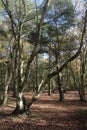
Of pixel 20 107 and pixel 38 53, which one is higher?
pixel 38 53

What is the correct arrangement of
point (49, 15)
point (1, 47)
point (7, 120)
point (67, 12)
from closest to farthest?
point (7, 120), point (67, 12), point (49, 15), point (1, 47)

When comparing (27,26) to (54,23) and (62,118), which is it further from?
(62,118)

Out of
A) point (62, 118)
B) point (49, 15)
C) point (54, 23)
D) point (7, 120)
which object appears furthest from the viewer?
point (54, 23)

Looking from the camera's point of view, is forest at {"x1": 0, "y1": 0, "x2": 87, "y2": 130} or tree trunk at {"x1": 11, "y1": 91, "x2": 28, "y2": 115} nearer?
forest at {"x1": 0, "y1": 0, "x2": 87, "y2": 130}

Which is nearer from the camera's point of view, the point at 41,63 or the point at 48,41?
the point at 48,41

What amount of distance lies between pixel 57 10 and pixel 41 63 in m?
34.6

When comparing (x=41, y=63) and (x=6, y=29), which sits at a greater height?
(x=6, y=29)

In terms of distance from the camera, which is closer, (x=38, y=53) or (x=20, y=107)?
(x=20, y=107)

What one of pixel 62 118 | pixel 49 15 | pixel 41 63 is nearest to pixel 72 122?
pixel 62 118

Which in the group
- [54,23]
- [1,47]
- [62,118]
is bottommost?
[62,118]

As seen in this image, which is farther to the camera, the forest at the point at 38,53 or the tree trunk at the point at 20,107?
the tree trunk at the point at 20,107

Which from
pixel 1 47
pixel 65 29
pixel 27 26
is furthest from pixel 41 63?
pixel 27 26

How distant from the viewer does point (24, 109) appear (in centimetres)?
1516

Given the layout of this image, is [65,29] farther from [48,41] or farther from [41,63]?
[41,63]
